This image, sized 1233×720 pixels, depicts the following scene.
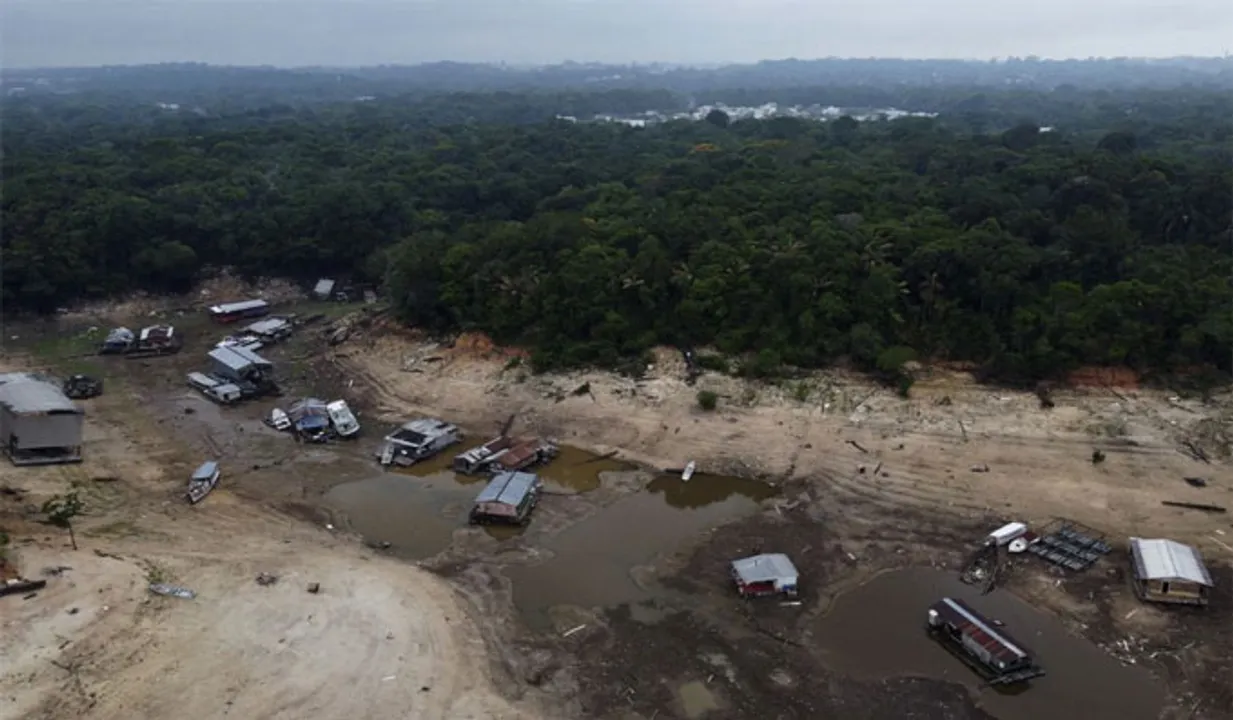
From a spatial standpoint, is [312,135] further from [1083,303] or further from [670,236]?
[1083,303]

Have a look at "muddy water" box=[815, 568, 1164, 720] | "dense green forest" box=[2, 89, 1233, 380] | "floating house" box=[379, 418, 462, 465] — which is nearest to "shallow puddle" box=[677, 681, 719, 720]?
"muddy water" box=[815, 568, 1164, 720]

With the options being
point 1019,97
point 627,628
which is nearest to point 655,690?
point 627,628

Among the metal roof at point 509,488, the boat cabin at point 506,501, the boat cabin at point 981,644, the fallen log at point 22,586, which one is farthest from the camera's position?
the metal roof at point 509,488

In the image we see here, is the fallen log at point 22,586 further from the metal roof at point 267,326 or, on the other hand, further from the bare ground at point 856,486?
the metal roof at point 267,326

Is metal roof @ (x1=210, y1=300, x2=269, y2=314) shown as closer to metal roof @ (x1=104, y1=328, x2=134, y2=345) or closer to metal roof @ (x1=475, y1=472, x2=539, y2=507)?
metal roof @ (x1=104, y1=328, x2=134, y2=345)

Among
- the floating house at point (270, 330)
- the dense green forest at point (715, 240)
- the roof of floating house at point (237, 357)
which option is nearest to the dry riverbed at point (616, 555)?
the roof of floating house at point (237, 357)
